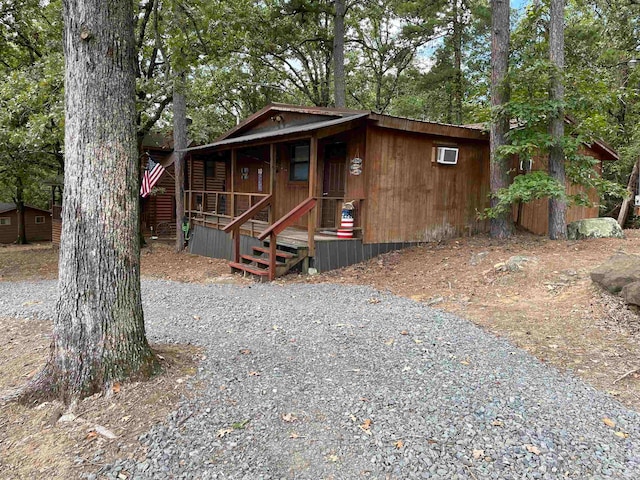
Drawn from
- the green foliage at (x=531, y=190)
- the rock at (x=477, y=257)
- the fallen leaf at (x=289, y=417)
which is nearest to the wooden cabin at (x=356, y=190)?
the green foliage at (x=531, y=190)

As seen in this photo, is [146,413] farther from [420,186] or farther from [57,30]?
[57,30]

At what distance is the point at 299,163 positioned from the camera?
10711 millimetres

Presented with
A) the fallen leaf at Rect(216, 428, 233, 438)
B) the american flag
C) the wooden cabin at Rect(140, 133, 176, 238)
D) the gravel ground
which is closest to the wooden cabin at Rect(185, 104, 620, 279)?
the american flag

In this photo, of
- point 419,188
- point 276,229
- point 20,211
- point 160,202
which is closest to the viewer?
point 276,229

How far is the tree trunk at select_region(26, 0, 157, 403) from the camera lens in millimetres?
3033

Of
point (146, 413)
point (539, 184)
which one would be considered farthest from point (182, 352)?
point (539, 184)

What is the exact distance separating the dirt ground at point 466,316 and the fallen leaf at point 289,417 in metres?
0.79

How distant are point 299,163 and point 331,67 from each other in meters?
12.2

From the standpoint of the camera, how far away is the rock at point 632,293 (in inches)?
179

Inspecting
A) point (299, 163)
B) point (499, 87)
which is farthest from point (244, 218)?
point (499, 87)

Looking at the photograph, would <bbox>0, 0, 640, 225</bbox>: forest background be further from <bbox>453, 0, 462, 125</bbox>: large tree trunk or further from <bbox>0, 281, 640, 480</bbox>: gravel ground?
<bbox>0, 281, 640, 480</bbox>: gravel ground

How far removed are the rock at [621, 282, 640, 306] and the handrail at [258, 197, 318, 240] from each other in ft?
16.5

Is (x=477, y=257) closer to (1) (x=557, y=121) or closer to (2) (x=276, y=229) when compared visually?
(1) (x=557, y=121)

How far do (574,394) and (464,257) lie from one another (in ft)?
17.1
